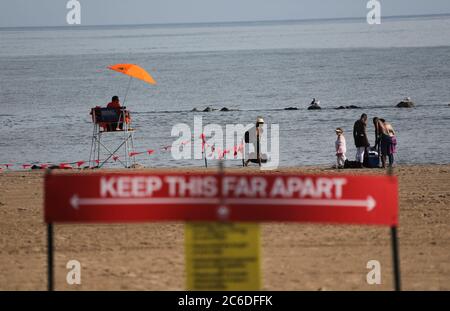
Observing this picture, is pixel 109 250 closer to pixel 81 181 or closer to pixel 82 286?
pixel 82 286

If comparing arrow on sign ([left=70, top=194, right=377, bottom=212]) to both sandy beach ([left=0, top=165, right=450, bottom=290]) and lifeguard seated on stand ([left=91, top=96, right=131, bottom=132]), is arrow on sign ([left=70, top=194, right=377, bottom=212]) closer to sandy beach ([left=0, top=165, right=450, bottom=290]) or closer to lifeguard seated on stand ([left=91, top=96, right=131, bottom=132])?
sandy beach ([left=0, top=165, right=450, bottom=290])

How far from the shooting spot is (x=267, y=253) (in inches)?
464

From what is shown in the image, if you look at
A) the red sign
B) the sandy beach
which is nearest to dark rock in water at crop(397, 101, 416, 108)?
the sandy beach

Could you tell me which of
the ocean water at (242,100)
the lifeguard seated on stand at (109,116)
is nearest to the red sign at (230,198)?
the lifeguard seated on stand at (109,116)

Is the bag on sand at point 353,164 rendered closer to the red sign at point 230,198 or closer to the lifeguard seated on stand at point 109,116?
the lifeguard seated on stand at point 109,116

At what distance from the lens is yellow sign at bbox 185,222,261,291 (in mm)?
7180

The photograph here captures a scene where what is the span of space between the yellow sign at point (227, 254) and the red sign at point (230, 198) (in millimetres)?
90

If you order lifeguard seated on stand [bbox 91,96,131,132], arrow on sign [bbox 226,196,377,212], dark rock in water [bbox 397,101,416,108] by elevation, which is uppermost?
dark rock in water [bbox 397,101,416,108]

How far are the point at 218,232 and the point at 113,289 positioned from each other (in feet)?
9.61

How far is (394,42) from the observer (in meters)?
171

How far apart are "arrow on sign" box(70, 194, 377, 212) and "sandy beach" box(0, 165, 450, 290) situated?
2705mm

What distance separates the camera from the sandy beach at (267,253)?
33.3 feet

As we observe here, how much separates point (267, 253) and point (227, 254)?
15.3ft

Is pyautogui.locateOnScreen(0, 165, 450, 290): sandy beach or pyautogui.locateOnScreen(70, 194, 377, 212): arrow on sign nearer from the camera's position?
pyautogui.locateOnScreen(70, 194, 377, 212): arrow on sign
